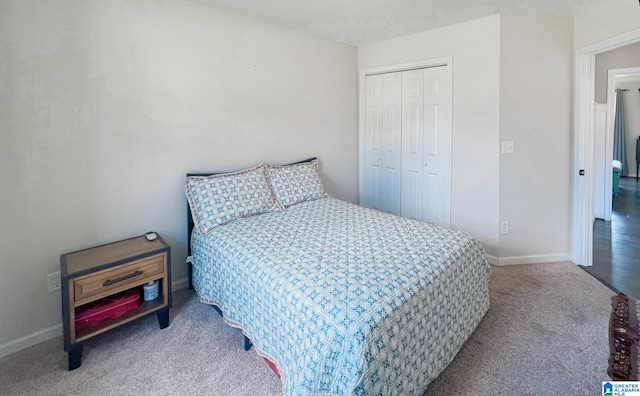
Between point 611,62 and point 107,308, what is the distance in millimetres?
5665

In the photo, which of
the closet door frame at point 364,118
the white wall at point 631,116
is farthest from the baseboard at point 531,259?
the white wall at point 631,116

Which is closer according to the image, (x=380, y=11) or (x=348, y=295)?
(x=348, y=295)

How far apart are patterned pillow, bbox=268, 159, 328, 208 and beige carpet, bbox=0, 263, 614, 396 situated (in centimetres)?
109

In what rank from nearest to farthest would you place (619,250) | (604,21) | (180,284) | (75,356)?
(75,356), (604,21), (180,284), (619,250)

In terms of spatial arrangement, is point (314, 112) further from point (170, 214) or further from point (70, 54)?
point (70, 54)

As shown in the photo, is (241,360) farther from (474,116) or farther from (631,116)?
(631,116)

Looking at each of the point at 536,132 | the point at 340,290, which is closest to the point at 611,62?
the point at 536,132

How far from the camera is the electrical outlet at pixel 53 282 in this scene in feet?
6.81

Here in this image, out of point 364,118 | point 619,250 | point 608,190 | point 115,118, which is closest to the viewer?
point 115,118

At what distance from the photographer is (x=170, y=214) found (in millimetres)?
2596

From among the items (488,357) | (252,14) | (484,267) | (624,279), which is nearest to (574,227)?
(624,279)

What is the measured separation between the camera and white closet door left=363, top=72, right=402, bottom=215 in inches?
146

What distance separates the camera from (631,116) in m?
8.09

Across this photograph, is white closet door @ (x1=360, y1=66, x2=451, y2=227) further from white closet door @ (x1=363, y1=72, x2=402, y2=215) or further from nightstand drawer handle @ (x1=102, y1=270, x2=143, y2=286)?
nightstand drawer handle @ (x1=102, y1=270, x2=143, y2=286)
